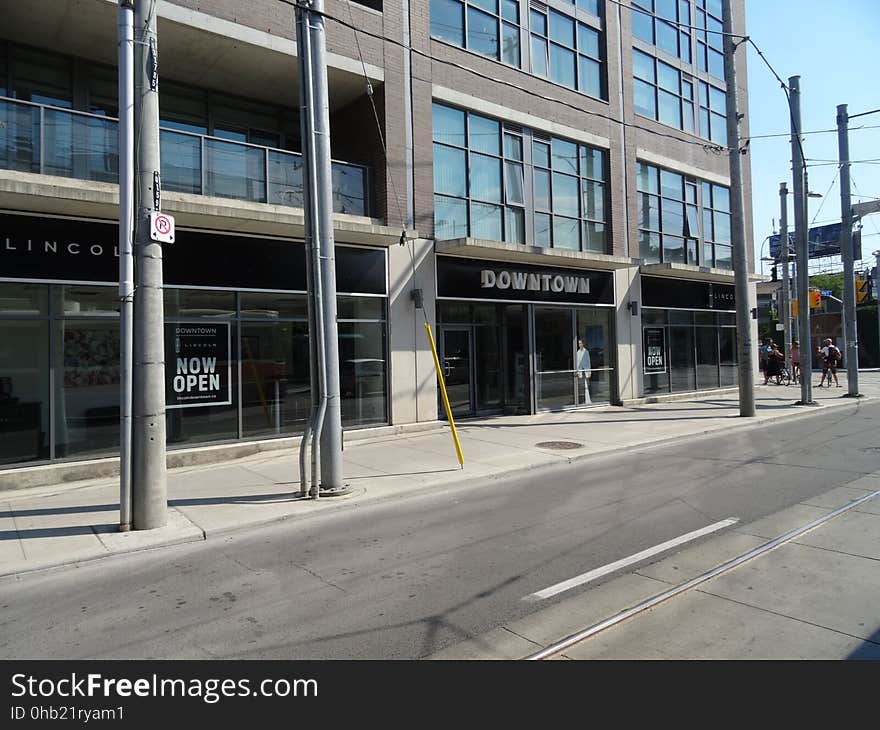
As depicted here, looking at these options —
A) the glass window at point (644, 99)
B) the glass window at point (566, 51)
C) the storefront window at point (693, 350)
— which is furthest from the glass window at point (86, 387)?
the glass window at point (644, 99)

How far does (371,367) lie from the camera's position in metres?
13.0

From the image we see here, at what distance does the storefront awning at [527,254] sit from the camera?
13.6 m

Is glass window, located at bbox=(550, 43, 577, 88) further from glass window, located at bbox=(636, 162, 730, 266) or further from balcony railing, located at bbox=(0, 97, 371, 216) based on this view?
balcony railing, located at bbox=(0, 97, 371, 216)

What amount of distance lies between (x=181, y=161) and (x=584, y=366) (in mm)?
11469

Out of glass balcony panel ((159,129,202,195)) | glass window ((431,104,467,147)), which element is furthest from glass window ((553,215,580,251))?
glass balcony panel ((159,129,202,195))

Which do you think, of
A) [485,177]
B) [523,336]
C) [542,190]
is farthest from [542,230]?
[523,336]

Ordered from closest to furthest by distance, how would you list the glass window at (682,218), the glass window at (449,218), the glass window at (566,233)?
the glass window at (449,218) < the glass window at (566,233) < the glass window at (682,218)

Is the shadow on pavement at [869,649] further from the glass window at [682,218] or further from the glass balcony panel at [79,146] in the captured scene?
the glass window at [682,218]

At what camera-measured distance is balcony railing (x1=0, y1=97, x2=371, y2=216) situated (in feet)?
30.2

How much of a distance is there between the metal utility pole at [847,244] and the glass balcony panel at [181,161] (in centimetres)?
1929

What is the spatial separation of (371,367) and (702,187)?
1489cm

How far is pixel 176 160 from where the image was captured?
10.6m

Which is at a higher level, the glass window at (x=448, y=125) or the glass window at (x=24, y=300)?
the glass window at (x=448, y=125)

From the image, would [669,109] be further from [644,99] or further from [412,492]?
[412,492]
